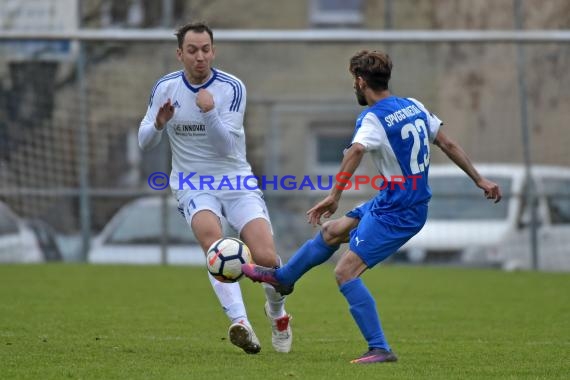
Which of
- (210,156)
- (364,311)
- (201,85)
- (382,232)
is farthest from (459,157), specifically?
(201,85)

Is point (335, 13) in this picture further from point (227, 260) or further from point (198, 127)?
point (227, 260)

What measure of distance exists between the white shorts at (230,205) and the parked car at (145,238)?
869cm

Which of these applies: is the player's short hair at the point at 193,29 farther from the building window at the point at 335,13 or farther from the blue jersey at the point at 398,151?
the building window at the point at 335,13

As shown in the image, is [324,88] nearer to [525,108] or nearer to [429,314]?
[525,108]

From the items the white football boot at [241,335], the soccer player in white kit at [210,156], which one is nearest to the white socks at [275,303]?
the soccer player in white kit at [210,156]

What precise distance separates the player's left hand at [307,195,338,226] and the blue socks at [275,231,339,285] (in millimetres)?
340

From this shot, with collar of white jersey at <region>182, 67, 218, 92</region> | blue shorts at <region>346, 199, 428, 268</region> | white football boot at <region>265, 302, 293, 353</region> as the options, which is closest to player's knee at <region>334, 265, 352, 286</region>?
blue shorts at <region>346, 199, 428, 268</region>

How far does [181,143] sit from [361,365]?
2.16 metres

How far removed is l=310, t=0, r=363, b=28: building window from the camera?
25281 mm

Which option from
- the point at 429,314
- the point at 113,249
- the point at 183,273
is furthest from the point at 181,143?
the point at 113,249

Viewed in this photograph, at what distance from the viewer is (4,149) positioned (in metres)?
17.0

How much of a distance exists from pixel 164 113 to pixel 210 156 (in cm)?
56

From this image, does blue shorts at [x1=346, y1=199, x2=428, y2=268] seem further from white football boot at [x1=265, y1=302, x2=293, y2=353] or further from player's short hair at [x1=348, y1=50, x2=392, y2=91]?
white football boot at [x1=265, y1=302, x2=293, y2=353]

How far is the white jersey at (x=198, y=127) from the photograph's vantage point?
27.6 feet
